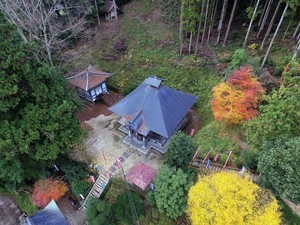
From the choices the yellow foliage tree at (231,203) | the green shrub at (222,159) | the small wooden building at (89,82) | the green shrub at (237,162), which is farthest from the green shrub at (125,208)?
the small wooden building at (89,82)

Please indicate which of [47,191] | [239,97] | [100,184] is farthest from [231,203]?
[47,191]

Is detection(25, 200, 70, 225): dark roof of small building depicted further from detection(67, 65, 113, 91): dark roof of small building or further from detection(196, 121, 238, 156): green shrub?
detection(196, 121, 238, 156): green shrub

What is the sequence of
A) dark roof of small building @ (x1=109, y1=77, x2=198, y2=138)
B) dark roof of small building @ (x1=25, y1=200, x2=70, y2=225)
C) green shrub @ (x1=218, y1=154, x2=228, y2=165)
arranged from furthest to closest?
dark roof of small building @ (x1=109, y1=77, x2=198, y2=138), green shrub @ (x1=218, y1=154, x2=228, y2=165), dark roof of small building @ (x1=25, y1=200, x2=70, y2=225)

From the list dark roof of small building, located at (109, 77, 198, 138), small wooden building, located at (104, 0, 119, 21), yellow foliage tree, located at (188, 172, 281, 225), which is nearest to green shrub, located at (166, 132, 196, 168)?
yellow foliage tree, located at (188, 172, 281, 225)

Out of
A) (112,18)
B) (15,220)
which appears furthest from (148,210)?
(112,18)

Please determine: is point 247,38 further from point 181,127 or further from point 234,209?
point 234,209

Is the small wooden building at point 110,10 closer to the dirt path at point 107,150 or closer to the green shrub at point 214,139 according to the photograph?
the dirt path at point 107,150

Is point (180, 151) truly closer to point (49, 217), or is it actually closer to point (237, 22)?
point (49, 217)
